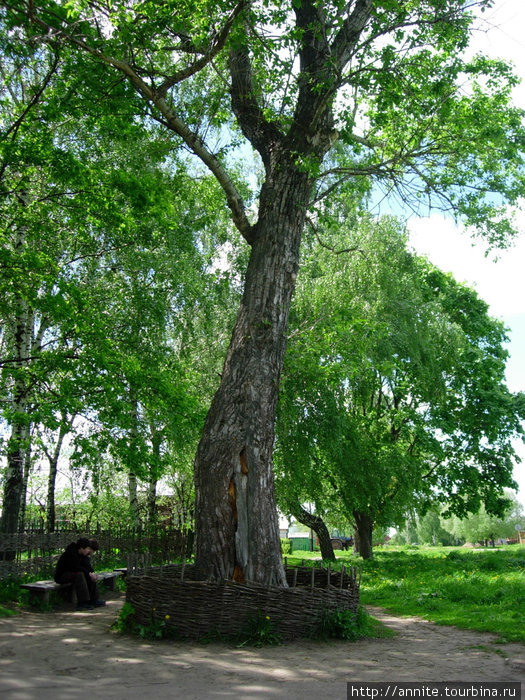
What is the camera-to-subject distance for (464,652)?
21.1 feet

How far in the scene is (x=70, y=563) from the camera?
31.8 feet

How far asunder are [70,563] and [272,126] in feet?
25.7

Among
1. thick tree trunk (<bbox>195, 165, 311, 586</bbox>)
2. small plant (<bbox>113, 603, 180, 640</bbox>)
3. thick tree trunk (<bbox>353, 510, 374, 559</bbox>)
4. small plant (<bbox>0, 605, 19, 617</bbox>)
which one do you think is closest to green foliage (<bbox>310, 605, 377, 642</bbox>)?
thick tree trunk (<bbox>195, 165, 311, 586</bbox>)

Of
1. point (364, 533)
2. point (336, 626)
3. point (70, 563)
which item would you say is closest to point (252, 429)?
point (336, 626)

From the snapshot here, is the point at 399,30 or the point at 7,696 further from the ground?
the point at 399,30

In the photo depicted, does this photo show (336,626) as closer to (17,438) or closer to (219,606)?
(219,606)

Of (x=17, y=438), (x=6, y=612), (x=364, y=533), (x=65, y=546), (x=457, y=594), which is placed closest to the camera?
(x=6, y=612)

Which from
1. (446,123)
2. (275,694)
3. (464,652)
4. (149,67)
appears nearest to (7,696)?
(275,694)

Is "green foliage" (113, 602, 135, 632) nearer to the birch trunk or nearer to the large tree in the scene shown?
the large tree

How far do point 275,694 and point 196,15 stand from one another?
901 cm

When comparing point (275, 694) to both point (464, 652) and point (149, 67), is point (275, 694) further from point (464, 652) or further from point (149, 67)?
point (149, 67)

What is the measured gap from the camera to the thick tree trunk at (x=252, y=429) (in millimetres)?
7430

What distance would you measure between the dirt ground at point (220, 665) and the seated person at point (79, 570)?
196 centimetres

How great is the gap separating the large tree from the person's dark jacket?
3093 mm
